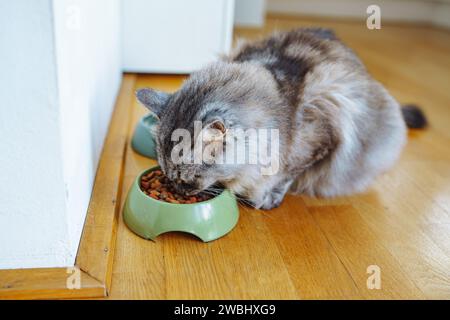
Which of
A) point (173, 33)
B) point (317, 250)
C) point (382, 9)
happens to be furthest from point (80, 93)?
point (382, 9)

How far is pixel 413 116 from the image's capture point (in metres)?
2.13

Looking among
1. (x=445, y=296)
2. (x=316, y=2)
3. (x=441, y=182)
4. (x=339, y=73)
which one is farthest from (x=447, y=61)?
(x=445, y=296)

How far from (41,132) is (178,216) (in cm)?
44

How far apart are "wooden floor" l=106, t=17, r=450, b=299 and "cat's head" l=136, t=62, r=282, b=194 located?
205 millimetres

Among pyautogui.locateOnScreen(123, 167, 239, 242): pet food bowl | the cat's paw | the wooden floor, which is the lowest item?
the wooden floor

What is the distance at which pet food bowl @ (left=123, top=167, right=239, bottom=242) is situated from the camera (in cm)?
125

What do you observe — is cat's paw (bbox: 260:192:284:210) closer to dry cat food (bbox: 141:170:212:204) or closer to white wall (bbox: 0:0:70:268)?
dry cat food (bbox: 141:170:212:204)

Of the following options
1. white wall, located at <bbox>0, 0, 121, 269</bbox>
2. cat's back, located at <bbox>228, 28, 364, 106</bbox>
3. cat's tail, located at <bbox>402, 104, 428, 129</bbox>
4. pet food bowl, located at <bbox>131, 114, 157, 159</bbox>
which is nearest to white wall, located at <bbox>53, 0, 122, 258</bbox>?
white wall, located at <bbox>0, 0, 121, 269</bbox>

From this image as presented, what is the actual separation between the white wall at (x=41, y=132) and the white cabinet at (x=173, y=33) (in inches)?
48.1

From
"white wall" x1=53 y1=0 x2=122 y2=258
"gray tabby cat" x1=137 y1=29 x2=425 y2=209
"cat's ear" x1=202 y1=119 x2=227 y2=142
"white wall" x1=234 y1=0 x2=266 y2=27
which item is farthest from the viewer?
"white wall" x1=234 y1=0 x2=266 y2=27

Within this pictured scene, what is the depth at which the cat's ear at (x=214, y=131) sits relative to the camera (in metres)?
1.12

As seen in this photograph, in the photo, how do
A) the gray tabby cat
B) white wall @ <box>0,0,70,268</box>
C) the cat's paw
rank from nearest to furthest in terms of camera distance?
white wall @ <box>0,0,70,268</box> < the gray tabby cat < the cat's paw

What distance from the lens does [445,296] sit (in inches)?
45.6
